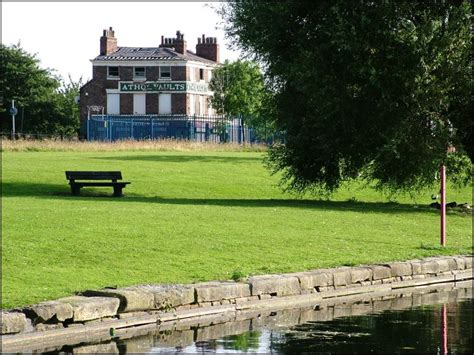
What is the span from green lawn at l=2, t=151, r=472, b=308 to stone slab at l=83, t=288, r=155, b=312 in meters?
0.55

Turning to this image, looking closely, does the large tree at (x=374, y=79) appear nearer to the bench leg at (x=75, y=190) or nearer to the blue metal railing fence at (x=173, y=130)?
the bench leg at (x=75, y=190)

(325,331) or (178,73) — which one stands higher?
(178,73)

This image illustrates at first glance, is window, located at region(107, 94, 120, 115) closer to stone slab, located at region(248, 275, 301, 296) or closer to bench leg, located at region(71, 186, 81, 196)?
bench leg, located at region(71, 186, 81, 196)

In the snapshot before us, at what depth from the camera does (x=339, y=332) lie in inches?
545

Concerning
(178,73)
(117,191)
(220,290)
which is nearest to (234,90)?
(178,73)

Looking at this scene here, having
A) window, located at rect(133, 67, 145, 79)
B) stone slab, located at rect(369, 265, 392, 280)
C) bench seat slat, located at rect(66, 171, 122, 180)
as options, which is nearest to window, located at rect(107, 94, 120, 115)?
window, located at rect(133, 67, 145, 79)

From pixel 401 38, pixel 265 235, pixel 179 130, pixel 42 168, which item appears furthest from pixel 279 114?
pixel 179 130

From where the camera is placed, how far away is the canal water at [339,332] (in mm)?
12555

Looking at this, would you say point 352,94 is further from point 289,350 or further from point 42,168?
point 289,350

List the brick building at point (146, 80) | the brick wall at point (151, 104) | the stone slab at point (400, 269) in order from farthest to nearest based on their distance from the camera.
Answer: the brick wall at point (151, 104) → the brick building at point (146, 80) → the stone slab at point (400, 269)

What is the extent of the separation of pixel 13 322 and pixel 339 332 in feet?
12.9

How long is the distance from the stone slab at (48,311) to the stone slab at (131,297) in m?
0.91

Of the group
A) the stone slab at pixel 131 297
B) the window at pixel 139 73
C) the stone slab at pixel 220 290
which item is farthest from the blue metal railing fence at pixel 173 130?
the stone slab at pixel 131 297

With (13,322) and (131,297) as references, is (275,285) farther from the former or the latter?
(13,322)
